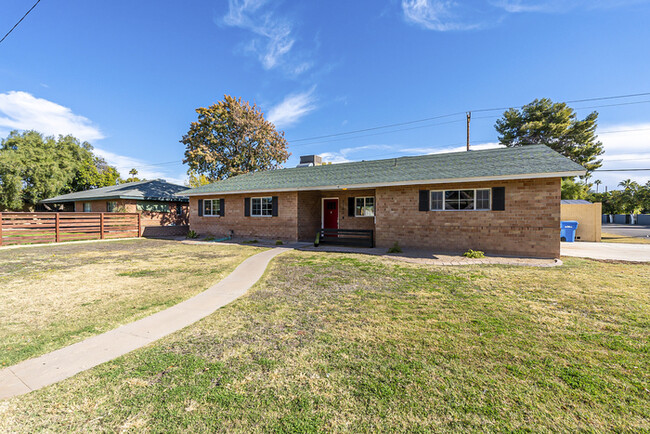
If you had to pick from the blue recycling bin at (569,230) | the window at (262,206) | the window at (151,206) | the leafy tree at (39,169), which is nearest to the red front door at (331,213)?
the window at (262,206)

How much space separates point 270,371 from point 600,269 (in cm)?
938

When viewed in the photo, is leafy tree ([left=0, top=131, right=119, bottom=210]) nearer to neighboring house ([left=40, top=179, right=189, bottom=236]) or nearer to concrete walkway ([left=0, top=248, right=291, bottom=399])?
neighboring house ([left=40, top=179, right=189, bottom=236])

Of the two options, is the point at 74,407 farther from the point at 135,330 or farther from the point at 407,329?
the point at 407,329

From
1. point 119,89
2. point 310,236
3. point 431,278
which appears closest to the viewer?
point 431,278

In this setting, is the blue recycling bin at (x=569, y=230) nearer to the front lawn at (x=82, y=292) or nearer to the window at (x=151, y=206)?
the front lawn at (x=82, y=292)

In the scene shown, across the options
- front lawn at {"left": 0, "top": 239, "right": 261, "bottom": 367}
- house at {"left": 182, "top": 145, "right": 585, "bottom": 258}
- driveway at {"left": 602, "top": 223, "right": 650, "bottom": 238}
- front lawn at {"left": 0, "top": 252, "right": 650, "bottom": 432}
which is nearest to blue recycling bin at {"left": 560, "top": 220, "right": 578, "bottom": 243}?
house at {"left": 182, "top": 145, "right": 585, "bottom": 258}

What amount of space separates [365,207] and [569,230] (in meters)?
11.1

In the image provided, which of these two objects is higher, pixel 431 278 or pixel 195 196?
pixel 195 196

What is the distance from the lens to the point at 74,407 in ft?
6.89

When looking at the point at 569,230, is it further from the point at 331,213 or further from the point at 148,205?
the point at 148,205

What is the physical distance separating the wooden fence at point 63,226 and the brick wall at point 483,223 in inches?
669

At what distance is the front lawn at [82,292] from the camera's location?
3449 millimetres

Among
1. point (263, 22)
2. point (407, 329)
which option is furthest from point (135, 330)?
point (263, 22)

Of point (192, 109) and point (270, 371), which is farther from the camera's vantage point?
point (192, 109)
